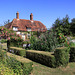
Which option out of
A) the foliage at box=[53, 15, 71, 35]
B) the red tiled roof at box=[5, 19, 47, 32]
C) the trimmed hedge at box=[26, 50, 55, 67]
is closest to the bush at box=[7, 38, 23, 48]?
the trimmed hedge at box=[26, 50, 55, 67]

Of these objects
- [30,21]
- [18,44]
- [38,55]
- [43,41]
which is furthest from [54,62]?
[30,21]

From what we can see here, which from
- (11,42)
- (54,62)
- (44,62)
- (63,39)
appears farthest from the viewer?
(11,42)

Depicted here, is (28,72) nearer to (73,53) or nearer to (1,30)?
(73,53)

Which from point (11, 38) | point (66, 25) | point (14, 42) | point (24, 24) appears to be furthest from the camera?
point (66, 25)

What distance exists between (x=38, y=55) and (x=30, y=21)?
2493cm

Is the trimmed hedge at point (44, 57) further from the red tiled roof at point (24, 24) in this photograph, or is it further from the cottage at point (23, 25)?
the red tiled roof at point (24, 24)

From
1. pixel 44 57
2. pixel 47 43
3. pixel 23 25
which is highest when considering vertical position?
pixel 23 25

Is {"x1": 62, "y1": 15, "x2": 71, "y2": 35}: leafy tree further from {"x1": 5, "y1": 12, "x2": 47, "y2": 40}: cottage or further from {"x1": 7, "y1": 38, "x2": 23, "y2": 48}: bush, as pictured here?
{"x1": 7, "y1": 38, "x2": 23, "y2": 48}: bush

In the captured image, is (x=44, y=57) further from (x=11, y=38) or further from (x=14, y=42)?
(x=11, y=38)

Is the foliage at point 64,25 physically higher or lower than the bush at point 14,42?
higher

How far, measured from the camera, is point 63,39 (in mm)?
8672

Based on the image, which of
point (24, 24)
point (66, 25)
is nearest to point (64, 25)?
point (66, 25)

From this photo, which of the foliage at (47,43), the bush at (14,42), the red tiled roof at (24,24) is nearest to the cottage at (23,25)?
the red tiled roof at (24,24)

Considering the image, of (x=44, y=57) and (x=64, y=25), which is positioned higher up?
(x=64, y=25)
